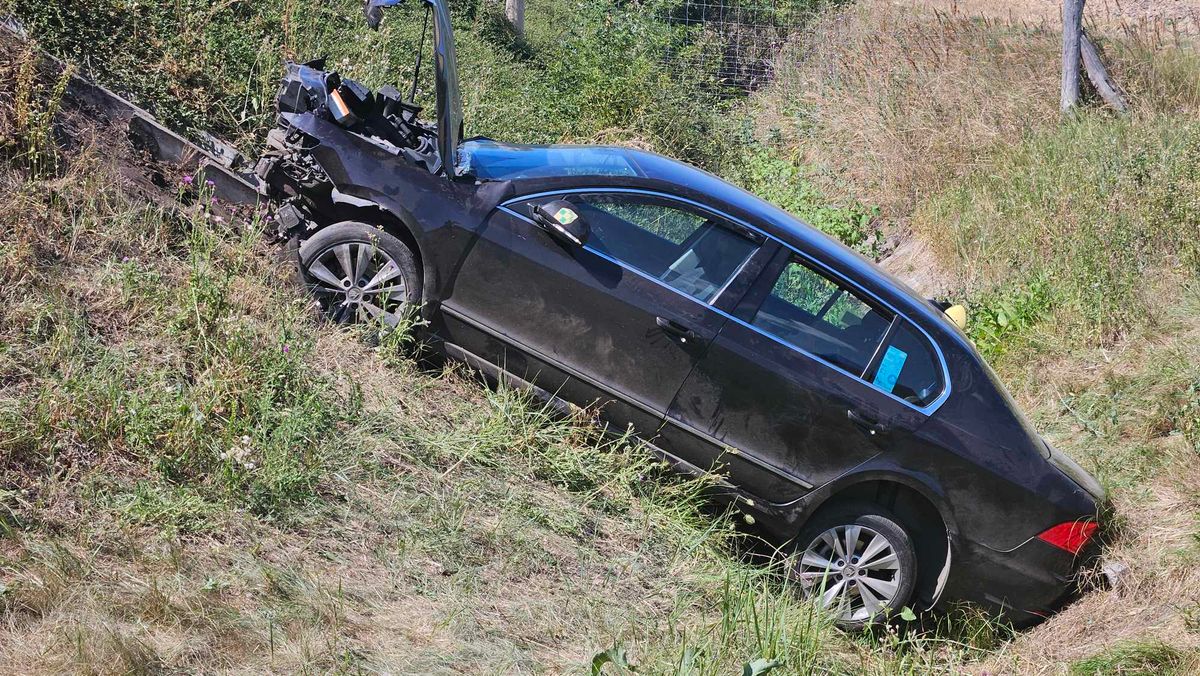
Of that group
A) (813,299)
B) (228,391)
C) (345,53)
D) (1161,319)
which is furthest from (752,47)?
(228,391)

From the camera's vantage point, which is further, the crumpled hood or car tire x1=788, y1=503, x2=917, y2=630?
the crumpled hood

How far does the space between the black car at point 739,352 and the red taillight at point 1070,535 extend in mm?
10

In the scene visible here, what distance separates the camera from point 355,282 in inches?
223

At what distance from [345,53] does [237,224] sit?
13.4 feet

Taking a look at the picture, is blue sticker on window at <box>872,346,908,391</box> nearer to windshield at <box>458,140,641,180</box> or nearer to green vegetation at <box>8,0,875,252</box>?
windshield at <box>458,140,641,180</box>

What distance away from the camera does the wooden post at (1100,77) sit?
11281mm

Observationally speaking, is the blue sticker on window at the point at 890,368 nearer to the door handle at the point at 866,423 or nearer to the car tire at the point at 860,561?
the door handle at the point at 866,423

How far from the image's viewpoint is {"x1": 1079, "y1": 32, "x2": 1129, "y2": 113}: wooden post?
1128cm

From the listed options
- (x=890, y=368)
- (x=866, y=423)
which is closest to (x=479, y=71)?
(x=890, y=368)

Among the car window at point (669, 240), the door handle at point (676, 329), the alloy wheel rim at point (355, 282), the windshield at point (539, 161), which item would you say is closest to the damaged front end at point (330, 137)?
the windshield at point (539, 161)

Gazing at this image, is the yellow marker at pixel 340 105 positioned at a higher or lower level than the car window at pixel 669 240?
higher

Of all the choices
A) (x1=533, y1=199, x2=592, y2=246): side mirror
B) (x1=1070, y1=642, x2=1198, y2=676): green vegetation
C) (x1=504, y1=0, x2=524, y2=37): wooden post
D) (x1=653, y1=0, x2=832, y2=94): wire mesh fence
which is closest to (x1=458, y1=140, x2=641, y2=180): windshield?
(x1=533, y1=199, x2=592, y2=246): side mirror

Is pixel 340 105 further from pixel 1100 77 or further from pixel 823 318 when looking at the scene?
pixel 1100 77

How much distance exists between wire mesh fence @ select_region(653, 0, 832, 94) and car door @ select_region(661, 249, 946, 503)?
9.56 metres
